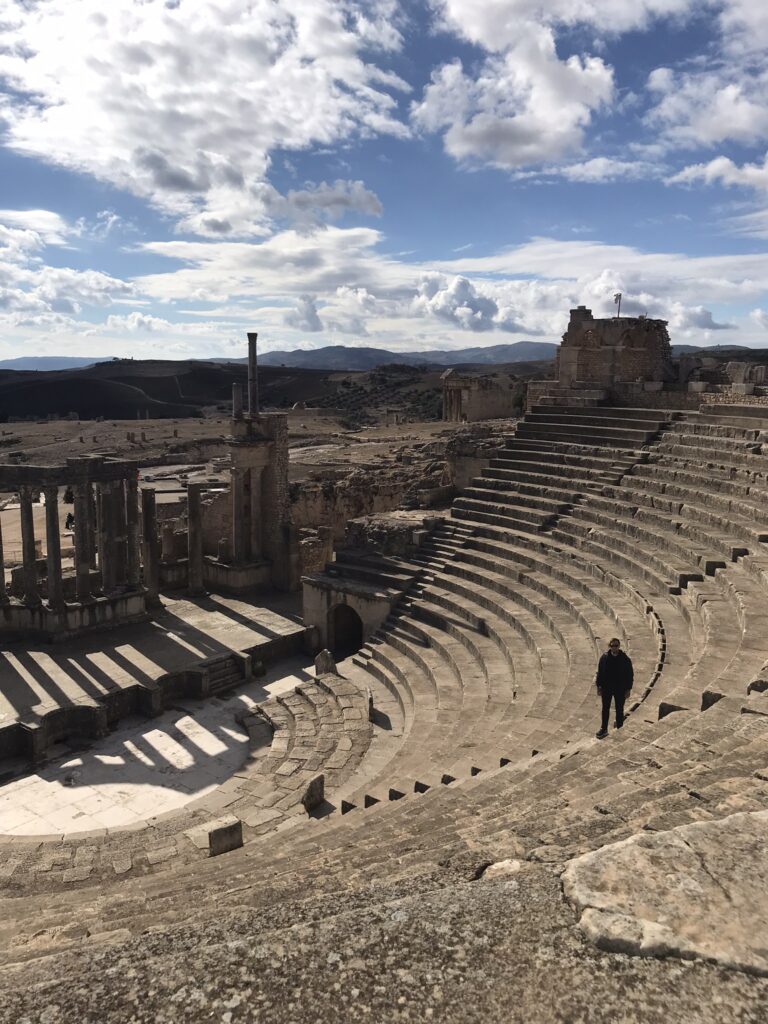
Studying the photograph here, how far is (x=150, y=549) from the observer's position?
67.2ft

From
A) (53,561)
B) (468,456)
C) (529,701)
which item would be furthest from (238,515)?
(529,701)

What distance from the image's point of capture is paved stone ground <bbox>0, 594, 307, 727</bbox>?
15.2m

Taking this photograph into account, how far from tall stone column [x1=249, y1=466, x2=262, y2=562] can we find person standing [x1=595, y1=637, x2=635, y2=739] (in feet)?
51.2

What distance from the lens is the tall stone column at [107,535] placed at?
63.7 feet

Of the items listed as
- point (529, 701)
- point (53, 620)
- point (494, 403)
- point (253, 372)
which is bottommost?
point (53, 620)

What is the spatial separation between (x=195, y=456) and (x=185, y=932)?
46.8 meters

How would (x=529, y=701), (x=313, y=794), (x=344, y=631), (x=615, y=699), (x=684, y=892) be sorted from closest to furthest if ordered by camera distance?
(x=684, y=892) → (x=615, y=699) → (x=313, y=794) → (x=529, y=701) → (x=344, y=631)

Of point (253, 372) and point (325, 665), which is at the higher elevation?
point (253, 372)

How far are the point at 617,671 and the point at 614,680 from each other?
12 centimetres

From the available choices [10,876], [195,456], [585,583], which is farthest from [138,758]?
[195,456]

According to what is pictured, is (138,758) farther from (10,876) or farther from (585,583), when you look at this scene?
(585,583)

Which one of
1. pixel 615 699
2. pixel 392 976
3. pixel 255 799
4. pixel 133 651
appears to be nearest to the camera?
pixel 392 976

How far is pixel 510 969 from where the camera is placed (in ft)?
10.2

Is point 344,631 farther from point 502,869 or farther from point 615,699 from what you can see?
point 502,869
